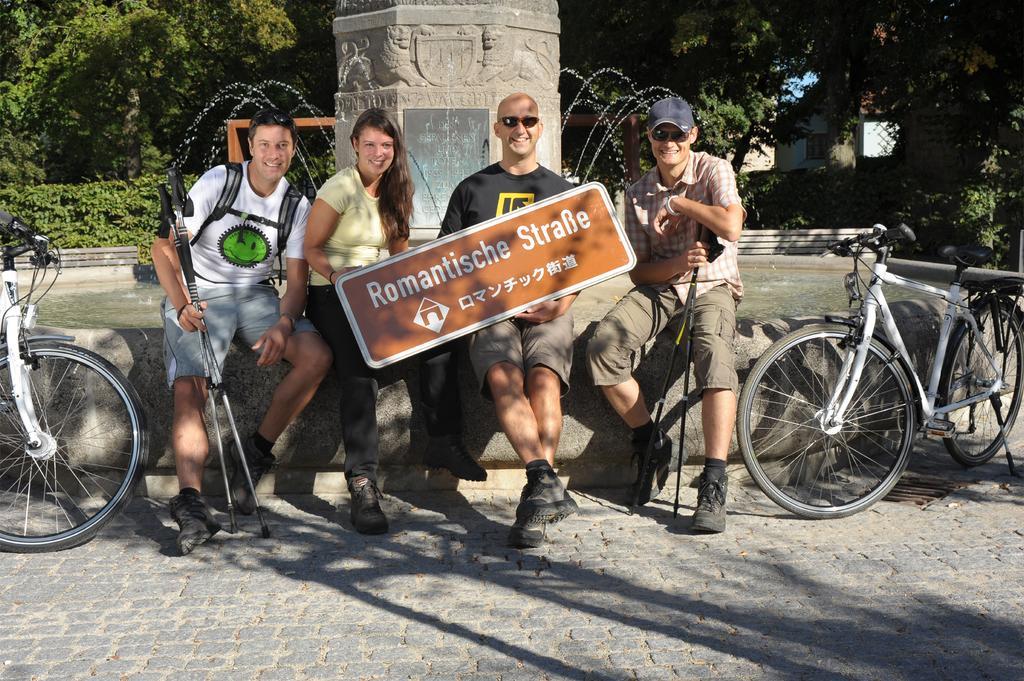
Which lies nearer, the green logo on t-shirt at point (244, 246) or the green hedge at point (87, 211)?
the green logo on t-shirt at point (244, 246)

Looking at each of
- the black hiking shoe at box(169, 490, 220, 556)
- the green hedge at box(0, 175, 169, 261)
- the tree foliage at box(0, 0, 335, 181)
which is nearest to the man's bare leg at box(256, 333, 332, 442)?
the black hiking shoe at box(169, 490, 220, 556)

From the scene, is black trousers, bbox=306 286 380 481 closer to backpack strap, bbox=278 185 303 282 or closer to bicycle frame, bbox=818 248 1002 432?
backpack strap, bbox=278 185 303 282

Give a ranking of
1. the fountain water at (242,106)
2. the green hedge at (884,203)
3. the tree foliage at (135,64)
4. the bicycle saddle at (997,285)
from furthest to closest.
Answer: the fountain water at (242,106) < the tree foliage at (135,64) < the green hedge at (884,203) < the bicycle saddle at (997,285)

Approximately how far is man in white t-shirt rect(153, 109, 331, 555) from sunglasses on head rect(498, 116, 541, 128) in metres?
0.96

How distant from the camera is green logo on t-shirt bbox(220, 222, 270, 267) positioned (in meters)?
5.12

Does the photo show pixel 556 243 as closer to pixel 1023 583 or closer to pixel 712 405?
pixel 712 405

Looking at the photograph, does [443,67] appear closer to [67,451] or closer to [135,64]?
[67,451]

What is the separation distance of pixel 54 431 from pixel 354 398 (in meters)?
1.33

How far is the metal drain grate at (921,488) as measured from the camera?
17.0ft

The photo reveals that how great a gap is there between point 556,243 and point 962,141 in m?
18.5

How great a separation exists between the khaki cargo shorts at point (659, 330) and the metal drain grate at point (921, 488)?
0.98 m

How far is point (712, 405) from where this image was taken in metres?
4.90

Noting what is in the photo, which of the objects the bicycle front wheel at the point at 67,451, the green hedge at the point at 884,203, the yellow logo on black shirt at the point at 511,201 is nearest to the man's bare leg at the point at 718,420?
the yellow logo on black shirt at the point at 511,201

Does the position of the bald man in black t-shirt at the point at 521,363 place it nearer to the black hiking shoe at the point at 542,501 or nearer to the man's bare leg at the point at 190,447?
the black hiking shoe at the point at 542,501
